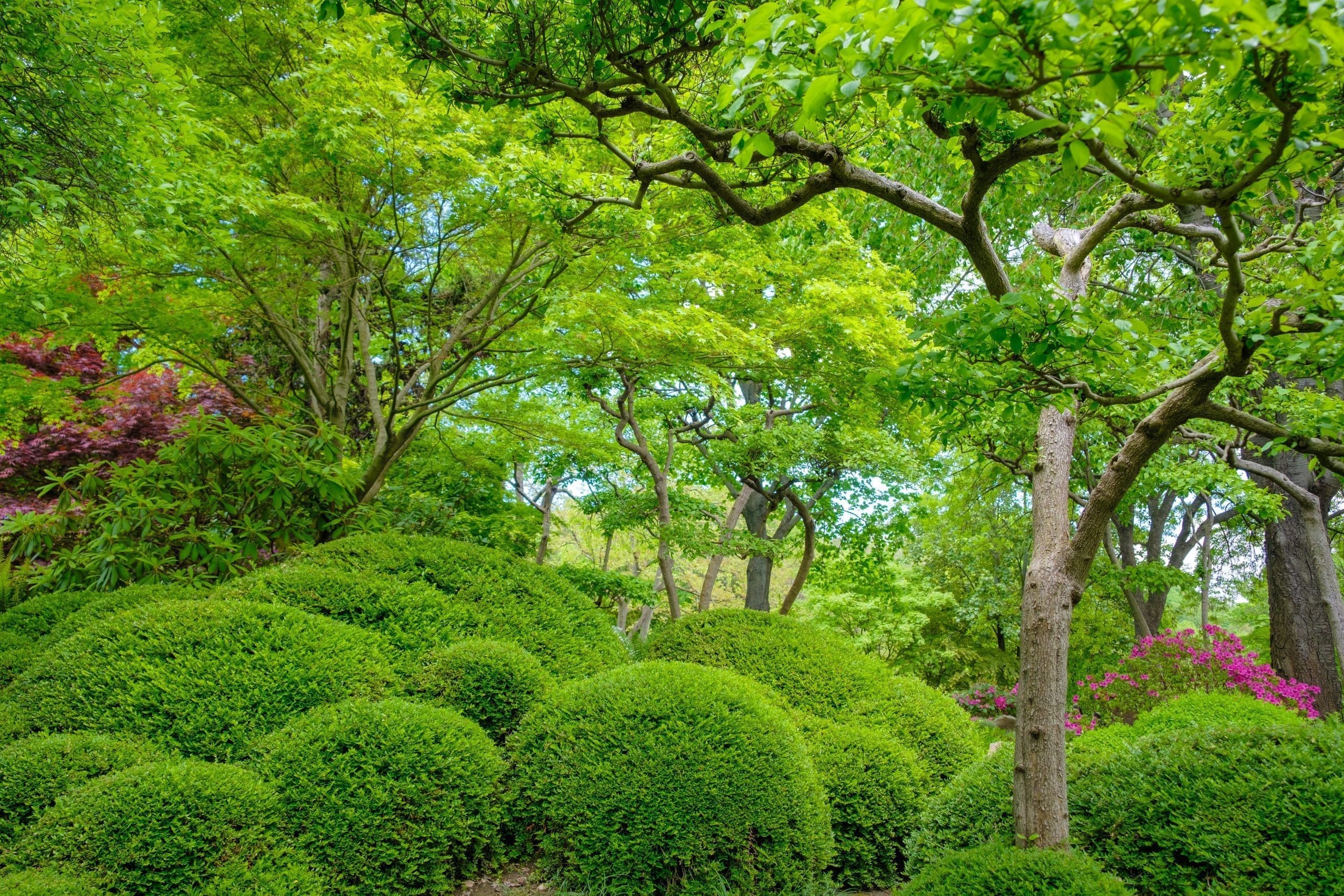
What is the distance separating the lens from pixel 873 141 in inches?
176

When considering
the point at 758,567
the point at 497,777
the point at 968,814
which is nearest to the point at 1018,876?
the point at 968,814

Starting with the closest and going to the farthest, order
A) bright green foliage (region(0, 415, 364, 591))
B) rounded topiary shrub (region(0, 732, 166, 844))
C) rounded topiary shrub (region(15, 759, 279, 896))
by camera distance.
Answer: rounded topiary shrub (region(15, 759, 279, 896)) → rounded topiary shrub (region(0, 732, 166, 844)) → bright green foliage (region(0, 415, 364, 591))

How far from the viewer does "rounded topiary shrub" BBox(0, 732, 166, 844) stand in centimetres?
303

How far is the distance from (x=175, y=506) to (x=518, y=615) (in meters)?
2.98

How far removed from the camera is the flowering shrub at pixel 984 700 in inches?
425

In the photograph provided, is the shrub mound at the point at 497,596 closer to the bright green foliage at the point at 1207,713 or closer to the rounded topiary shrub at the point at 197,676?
the rounded topiary shrub at the point at 197,676

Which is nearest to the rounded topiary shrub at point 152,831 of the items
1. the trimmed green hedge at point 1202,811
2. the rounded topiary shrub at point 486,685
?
the rounded topiary shrub at point 486,685

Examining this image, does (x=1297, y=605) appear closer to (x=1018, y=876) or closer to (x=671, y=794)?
(x=1018, y=876)

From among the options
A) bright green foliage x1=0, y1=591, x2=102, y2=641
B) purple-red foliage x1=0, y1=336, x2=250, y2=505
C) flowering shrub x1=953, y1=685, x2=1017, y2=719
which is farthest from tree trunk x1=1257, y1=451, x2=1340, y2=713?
purple-red foliage x1=0, y1=336, x2=250, y2=505

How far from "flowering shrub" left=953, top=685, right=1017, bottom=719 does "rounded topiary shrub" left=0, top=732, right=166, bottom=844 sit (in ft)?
34.5

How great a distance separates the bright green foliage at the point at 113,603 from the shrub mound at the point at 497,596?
924mm

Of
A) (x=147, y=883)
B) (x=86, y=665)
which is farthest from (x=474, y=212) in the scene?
(x=147, y=883)

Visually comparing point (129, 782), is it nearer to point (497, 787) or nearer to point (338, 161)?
point (497, 787)

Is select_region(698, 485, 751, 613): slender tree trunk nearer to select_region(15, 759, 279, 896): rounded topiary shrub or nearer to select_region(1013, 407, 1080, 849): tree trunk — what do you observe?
select_region(1013, 407, 1080, 849): tree trunk
